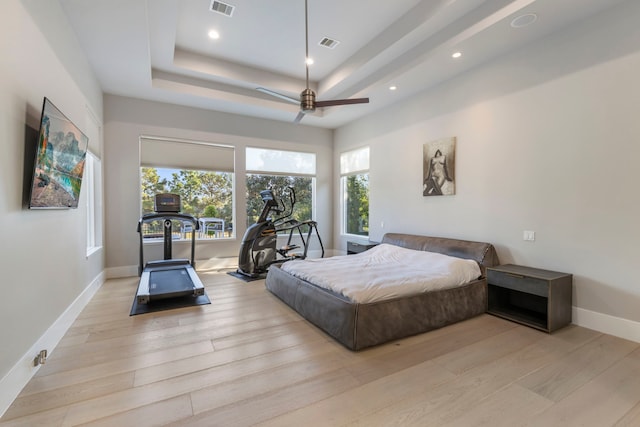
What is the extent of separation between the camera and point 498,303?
372 cm

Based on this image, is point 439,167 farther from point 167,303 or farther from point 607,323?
point 167,303

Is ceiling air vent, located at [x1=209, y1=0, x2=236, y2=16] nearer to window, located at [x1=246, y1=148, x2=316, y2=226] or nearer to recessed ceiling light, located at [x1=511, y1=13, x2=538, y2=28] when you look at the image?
window, located at [x1=246, y1=148, x2=316, y2=226]

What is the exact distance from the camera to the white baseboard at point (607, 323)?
2874 mm

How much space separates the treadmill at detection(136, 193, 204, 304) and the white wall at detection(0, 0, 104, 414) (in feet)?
2.96

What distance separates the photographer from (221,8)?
377 cm

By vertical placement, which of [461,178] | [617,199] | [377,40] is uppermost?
[377,40]

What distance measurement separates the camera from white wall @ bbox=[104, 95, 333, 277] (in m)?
5.39

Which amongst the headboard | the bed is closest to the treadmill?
the bed

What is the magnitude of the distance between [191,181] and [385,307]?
193 inches

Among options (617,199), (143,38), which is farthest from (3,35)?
(617,199)

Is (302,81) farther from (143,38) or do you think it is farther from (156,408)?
(156,408)

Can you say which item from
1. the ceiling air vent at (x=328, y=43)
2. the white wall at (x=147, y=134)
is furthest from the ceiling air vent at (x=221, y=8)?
the white wall at (x=147, y=134)

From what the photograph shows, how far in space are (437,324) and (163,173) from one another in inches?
217

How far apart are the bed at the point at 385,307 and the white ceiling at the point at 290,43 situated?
104 inches
